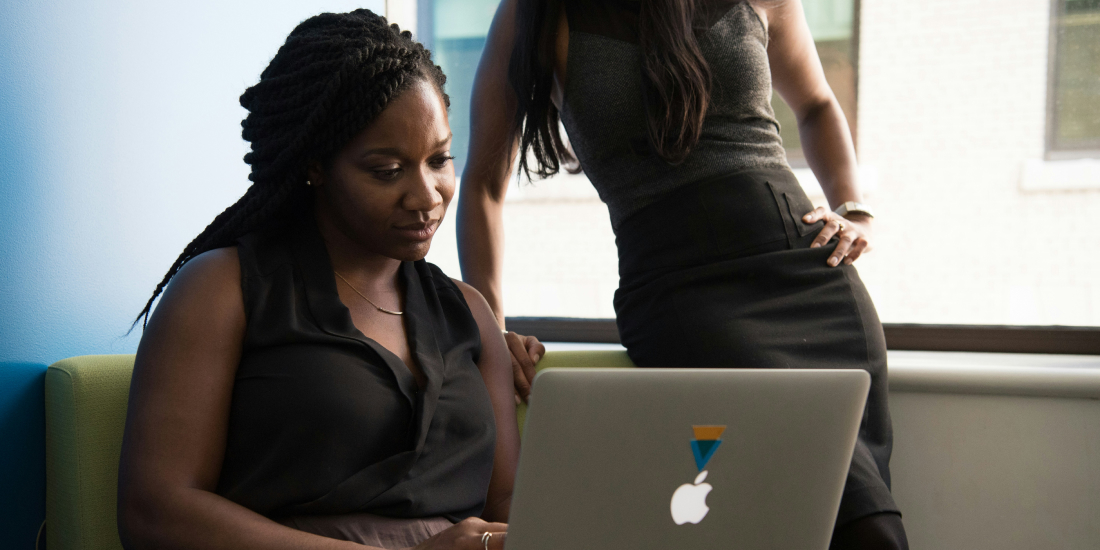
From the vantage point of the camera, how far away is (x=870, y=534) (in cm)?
114

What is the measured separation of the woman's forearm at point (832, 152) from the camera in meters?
1.56

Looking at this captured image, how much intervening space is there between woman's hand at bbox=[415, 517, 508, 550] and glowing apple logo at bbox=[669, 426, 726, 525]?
0.20 meters

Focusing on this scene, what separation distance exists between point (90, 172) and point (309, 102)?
510 mm

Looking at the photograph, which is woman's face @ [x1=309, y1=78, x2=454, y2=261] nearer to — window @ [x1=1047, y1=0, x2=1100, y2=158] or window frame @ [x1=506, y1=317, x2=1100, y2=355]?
window frame @ [x1=506, y1=317, x2=1100, y2=355]

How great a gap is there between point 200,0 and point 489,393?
3.43ft

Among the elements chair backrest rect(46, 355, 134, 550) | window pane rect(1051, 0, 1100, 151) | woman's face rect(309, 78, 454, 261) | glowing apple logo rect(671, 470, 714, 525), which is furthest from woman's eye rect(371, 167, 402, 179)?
window pane rect(1051, 0, 1100, 151)

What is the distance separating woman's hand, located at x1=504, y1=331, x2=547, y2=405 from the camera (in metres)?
1.40

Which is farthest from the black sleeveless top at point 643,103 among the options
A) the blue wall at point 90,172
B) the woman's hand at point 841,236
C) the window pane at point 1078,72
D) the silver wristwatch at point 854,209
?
the window pane at point 1078,72

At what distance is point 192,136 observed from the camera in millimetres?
1599

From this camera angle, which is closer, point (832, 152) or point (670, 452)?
point (670, 452)

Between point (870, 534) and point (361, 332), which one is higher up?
point (361, 332)

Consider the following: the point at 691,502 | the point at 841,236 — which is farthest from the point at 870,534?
the point at 691,502

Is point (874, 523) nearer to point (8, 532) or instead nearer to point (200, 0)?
point (8, 532)

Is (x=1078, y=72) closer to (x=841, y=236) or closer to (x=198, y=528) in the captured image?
(x=841, y=236)
